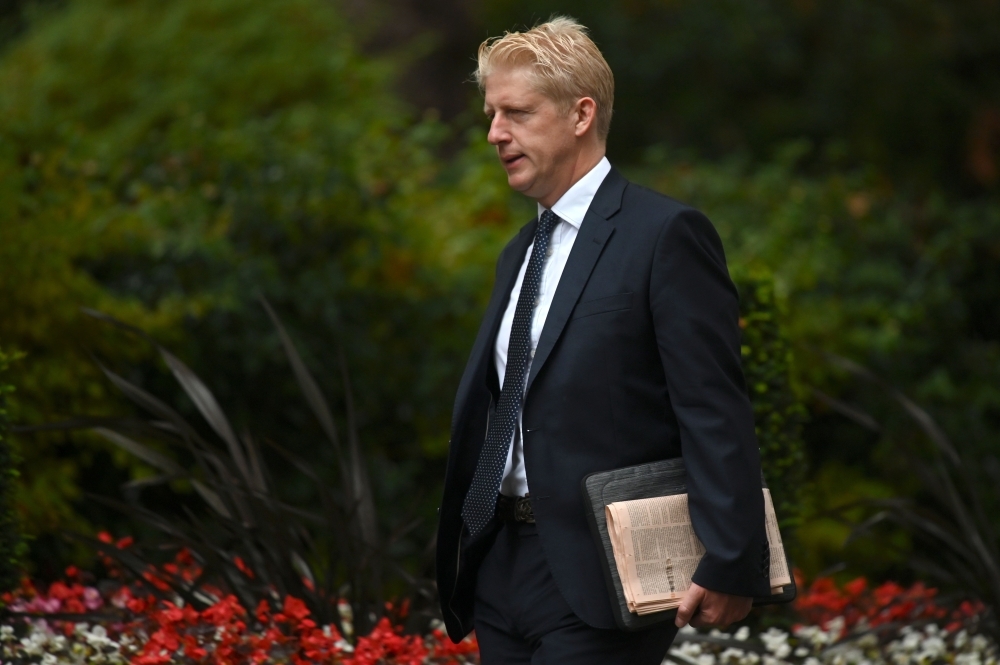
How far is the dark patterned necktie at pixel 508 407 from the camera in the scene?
2369mm

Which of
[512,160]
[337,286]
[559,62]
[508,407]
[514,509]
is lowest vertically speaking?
[514,509]

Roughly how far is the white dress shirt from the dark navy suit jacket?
6cm

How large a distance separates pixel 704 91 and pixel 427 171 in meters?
7.62

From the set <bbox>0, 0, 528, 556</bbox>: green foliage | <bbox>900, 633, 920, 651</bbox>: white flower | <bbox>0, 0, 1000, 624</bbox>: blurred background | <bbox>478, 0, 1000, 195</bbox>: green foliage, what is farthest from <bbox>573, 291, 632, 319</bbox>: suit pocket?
<bbox>478, 0, 1000, 195</bbox>: green foliage

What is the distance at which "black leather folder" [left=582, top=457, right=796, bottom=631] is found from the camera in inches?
83.9

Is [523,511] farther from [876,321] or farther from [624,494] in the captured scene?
[876,321]

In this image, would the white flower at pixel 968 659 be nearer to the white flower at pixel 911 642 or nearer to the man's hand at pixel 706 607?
the white flower at pixel 911 642

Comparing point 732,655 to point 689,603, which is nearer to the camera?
point 689,603

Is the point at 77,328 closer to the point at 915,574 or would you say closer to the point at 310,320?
the point at 310,320

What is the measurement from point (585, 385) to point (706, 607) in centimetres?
49

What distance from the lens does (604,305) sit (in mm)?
2248

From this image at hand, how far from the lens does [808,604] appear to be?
13.7 feet

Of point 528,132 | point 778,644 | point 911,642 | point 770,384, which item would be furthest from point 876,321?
point 528,132

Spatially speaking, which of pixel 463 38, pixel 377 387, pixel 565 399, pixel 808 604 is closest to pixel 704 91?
pixel 463 38
